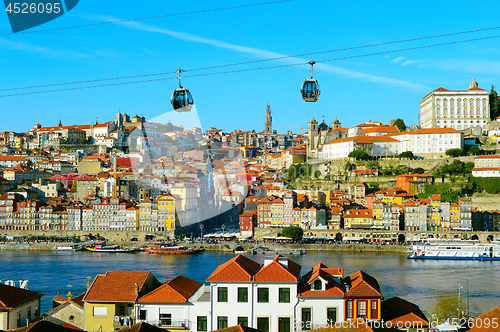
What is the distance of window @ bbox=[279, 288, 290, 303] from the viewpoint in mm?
7602

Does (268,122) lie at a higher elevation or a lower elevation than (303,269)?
higher

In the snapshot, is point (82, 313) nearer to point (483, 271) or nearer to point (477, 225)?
point (483, 271)

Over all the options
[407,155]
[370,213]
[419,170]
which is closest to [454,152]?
[419,170]

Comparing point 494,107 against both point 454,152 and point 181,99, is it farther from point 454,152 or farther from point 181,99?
point 181,99

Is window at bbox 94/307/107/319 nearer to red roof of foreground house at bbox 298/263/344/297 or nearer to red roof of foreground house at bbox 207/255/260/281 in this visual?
red roof of foreground house at bbox 207/255/260/281

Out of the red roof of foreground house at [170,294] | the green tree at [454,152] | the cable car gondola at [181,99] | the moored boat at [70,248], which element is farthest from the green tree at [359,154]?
the cable car gondola at [181,99]

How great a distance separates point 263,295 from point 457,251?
70.6ft

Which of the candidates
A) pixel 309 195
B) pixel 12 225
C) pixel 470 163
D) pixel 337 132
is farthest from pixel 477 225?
pixel 12 225

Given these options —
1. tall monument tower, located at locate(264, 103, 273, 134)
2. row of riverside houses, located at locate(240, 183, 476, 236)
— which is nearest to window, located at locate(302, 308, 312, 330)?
row of riverside houses, located at locate(240, 183, 476, 236)

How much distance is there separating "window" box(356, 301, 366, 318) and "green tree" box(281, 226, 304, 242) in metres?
22.9

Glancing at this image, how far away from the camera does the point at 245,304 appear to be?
25.1 ft

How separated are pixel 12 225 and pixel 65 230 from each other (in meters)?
3.44

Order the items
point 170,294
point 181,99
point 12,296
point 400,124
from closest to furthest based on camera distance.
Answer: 1. point 181,99
2. point 170,294
3. point 12,296
4. point 400,124

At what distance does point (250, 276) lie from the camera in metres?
7.68
